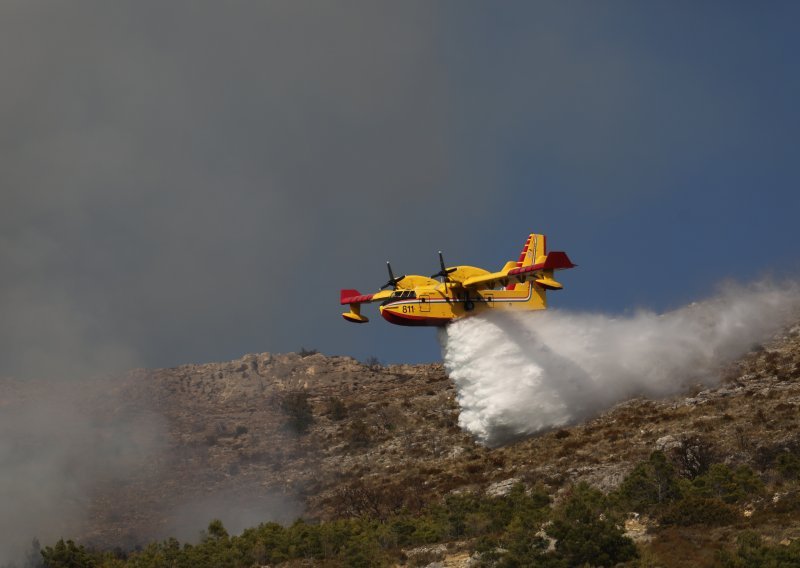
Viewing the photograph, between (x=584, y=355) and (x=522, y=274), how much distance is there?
13.6 meters

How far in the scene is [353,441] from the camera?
318ft

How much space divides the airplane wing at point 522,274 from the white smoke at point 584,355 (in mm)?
3136

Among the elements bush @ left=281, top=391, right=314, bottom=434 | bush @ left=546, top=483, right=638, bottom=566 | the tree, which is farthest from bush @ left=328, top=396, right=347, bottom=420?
bush @ left=546, top=483, right=638, bottom=566

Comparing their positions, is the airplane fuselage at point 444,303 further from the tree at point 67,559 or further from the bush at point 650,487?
the tree at point 67,559

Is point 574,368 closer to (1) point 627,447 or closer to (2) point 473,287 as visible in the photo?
(1) point 627,447

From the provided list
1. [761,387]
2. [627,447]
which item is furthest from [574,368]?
[761,387]

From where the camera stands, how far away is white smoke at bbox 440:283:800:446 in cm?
5981

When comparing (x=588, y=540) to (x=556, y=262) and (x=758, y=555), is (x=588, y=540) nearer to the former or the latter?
(x=758, y=555)

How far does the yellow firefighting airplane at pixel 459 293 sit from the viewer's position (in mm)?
57125

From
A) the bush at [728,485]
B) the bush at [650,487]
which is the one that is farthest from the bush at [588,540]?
the bush at [728,485]

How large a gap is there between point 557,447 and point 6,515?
59103mm

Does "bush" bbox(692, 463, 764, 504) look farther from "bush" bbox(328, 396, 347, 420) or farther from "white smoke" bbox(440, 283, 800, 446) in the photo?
"bush" bbox(328, 396, 347, 420)

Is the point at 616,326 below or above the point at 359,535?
above

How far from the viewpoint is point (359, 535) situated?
48.8 metres
